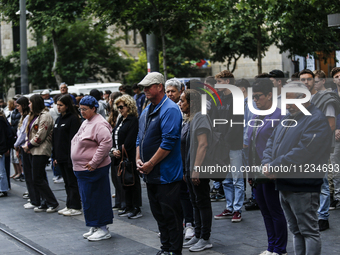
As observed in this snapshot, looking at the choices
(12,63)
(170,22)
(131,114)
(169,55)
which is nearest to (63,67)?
(12,63)

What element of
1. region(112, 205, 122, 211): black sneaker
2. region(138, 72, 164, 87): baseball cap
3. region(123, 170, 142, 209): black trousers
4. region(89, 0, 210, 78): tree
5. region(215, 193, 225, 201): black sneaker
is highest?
region(89, 0, 210, 78): tree

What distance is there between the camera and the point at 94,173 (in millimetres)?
6605

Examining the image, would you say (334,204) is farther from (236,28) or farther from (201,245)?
(236,28)

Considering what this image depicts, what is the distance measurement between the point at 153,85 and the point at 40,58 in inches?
1297

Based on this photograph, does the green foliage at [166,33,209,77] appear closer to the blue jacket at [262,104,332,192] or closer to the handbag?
the handbag

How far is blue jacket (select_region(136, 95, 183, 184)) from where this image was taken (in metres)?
5.14

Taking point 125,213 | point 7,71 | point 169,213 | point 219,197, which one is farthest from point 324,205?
point 7,71

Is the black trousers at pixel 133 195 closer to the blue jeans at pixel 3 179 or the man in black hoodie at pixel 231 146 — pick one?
the man in black hoodie at pixel 231 146

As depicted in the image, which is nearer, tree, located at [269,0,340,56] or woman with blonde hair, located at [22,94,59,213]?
woman with blonde hair, located at [22,94,59,213]

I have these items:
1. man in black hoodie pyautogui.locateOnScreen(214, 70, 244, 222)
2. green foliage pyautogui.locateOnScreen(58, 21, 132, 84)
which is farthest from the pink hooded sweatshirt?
green foliage pyautogui.locateOnScreen(58, 21, 132, 84)

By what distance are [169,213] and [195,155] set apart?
834 millimetres

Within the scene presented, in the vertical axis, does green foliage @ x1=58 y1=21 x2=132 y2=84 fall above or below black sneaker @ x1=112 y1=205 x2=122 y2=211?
above

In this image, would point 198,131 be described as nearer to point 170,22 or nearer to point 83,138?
point 83,138

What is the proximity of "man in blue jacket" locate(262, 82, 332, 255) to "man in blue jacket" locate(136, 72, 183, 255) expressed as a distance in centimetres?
119
